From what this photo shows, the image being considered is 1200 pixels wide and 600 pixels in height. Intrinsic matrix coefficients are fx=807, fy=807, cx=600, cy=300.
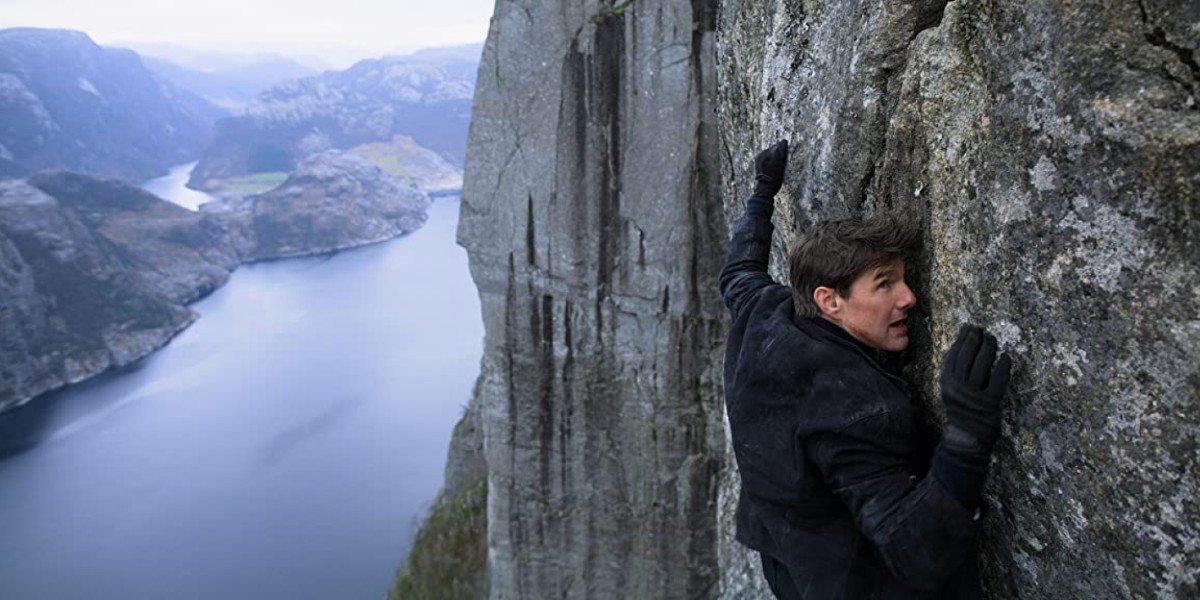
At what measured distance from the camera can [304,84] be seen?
121750 millimetres

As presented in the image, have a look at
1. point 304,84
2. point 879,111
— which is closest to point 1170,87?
point 879,111

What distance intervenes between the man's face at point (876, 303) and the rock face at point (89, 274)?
47033 mm

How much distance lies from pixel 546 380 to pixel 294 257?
6114 centimetres

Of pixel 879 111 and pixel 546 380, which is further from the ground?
pixel 879 111

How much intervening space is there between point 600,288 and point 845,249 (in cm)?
684

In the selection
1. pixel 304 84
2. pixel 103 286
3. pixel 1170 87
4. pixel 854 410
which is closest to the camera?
pixel 1170 87

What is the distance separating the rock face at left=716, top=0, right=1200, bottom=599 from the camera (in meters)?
1.71

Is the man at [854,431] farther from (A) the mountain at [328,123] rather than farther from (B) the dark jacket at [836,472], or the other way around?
(A) the mountain at [328,123]

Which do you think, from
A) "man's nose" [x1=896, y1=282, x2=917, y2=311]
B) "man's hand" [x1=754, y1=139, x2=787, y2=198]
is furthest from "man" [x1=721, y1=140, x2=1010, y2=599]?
"man's hand" [x1=754, y1=139, x2=787, y2=198]

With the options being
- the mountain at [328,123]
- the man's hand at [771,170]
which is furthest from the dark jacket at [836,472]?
→ the mountain at [328,123]

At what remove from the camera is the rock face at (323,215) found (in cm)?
6675

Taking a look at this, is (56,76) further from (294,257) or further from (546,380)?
(546,380)

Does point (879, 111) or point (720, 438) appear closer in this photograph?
point (879, 111)

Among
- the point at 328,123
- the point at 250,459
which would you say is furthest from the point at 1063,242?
the point at 328,123
